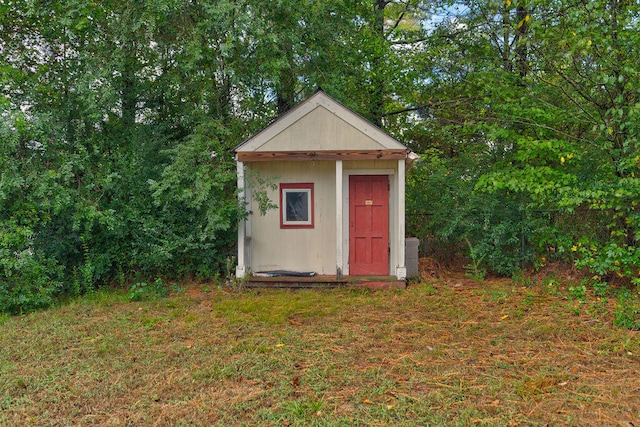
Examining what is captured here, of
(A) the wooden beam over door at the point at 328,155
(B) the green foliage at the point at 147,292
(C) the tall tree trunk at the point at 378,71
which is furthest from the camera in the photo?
(C) the tall tree trunk at the point at 378,71

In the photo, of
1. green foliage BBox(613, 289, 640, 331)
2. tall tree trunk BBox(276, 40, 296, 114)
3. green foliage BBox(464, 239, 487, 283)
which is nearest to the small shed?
green foliage BBox(464, 239, 487, 283)

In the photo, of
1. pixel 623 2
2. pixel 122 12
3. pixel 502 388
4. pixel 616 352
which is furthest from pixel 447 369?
pixel 122 12

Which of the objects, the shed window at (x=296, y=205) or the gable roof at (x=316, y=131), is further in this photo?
the shed window at (x=296, y=205)

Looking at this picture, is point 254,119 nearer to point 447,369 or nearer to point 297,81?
point 297,81

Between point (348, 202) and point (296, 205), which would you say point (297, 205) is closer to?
point (296, 205)

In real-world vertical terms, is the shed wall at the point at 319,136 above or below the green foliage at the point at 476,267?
above

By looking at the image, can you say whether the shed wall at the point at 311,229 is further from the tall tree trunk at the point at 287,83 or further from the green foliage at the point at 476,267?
the green foliage at the point at 476,267

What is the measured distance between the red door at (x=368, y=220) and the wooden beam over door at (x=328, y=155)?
0.82 meters

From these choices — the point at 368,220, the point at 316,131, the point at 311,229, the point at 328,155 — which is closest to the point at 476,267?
the point at 368,220

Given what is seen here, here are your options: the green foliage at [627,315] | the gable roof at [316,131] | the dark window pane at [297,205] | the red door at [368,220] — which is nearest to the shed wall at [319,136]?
the gable roof at [316,131]

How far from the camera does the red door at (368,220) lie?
27.4 feet

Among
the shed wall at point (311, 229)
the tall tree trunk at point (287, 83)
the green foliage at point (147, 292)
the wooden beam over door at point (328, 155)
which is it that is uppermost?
the tall tree trunk at point (287, 83)

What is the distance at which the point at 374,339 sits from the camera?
15.9ft

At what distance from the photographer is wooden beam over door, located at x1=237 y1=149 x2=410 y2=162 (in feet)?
24.8
